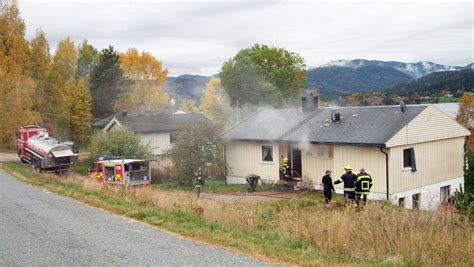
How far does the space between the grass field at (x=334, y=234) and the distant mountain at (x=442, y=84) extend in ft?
273

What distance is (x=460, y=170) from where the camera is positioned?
82.7 ft

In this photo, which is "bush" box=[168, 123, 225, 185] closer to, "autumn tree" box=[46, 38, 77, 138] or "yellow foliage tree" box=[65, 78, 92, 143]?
"autumn tree" box=[46, 38, 77, 138]

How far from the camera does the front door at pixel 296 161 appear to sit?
997 inches

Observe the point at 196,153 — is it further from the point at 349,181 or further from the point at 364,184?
the point at 364,184

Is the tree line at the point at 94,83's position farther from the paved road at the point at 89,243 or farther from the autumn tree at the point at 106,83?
the paved road at the point at 89,243

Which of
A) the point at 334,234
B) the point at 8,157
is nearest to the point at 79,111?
the point at 8,157

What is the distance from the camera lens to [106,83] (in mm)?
58281

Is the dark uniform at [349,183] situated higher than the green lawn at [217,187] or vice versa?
the dark uniform at [349,183]

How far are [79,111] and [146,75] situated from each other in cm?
2329

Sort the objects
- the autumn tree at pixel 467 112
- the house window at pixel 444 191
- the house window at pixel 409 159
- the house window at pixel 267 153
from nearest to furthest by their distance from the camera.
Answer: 1. the house window at pixel 409 159
2. the house window at pixel 444 191
3. the house window at pixel 267 153
4. the autumn tree at pixel 467 112

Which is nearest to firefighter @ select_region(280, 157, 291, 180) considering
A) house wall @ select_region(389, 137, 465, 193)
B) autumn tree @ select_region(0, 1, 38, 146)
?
house wall @ select_region(389, 137, 465, 193)

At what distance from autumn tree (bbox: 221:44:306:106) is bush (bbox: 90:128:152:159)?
86.2ft

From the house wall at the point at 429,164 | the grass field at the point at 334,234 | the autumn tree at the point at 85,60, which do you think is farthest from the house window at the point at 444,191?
the autumn tree at the point at 85,60

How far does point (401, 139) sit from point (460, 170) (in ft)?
19.1
